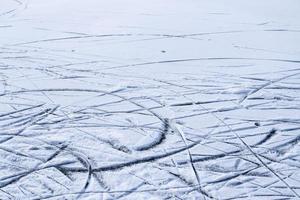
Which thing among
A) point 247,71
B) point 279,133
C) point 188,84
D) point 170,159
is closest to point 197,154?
point 170,159

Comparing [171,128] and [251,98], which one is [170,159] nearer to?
[171,128]

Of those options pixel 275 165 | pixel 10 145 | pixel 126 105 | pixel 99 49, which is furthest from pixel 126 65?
pixel 275 165

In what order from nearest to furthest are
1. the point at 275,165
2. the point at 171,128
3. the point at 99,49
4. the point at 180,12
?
the point at 275,165
the point at 171,128
the point at 99,49
the point at 180,12

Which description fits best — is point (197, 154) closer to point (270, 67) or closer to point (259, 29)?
point (270, 67)

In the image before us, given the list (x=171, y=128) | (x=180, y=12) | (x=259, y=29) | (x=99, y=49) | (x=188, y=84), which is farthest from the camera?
(x=180, y=12)

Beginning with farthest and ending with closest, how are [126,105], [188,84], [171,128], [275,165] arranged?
[188,84] < [126,105] < [171,128] < [275,165]

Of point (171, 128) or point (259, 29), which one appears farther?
point (259, 29)
